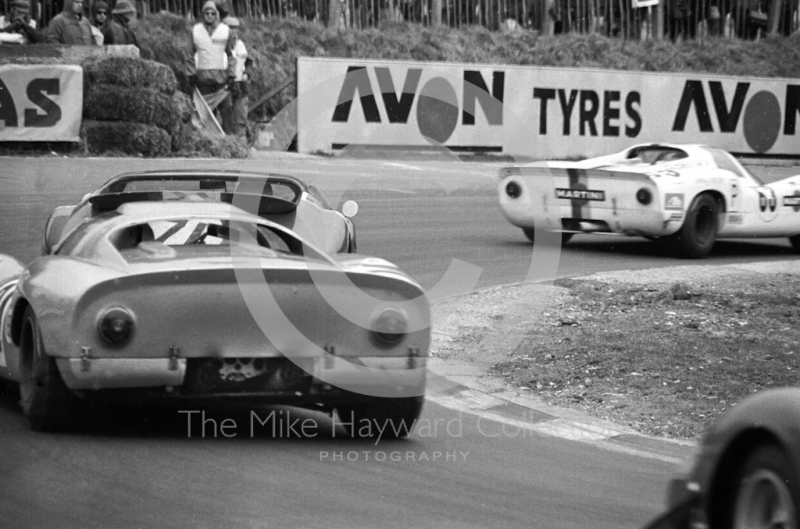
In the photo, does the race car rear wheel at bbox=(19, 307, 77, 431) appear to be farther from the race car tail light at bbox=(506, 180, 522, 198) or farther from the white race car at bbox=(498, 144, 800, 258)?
the race car tail light at bbox=(506, 180, 522, 198)

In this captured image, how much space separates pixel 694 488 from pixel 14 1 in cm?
1614

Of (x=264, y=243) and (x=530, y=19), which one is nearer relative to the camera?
(x=264, y=243)

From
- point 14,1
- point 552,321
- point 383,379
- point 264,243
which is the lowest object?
point 552,321

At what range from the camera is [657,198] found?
12586 mm

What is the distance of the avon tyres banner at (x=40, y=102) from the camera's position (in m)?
16.3

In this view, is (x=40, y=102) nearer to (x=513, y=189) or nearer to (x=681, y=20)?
(x=513, y=189)

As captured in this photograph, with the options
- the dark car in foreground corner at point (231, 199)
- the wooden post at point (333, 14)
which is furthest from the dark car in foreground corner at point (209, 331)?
the wooden post at point (333, 14)

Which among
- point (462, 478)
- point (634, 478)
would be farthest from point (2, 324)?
point (634, 478)

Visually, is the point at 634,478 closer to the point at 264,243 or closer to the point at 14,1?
the point at 264,243

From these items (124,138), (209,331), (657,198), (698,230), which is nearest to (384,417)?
(209,331)

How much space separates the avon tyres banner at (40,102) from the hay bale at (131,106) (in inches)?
7.6

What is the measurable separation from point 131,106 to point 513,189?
630 centimetres

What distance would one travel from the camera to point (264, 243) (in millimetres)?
6262

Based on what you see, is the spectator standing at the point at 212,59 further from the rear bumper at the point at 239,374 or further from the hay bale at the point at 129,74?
the rear bumper at the point at 239,374
